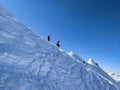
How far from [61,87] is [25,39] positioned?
7388 mm

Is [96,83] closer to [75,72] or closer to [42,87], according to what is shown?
[75,72]

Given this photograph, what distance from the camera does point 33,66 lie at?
1605cm

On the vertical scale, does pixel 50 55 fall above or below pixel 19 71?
above

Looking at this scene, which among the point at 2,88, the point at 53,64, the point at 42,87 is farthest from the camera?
the point at 53,64

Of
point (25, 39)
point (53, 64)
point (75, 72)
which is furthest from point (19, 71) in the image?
point (75, 72)

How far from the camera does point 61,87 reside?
1562cm

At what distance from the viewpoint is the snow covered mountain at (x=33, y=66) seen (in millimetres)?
14383

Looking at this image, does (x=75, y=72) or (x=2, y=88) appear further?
(x=75, y=72)

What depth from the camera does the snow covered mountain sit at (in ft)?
47.2

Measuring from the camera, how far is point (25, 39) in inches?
748

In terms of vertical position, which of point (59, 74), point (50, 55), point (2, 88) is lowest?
point (2, 88)

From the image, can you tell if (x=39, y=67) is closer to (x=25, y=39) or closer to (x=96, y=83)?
(x=25, y=39)

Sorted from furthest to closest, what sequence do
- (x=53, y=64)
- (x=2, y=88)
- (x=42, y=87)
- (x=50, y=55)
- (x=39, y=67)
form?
(x=50, y=55) → (x=53, y=64) → (x=39, y=67) → (x=42, y=87) → (x=2, y=88)

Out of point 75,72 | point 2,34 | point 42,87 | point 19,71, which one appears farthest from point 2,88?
point 75,72
